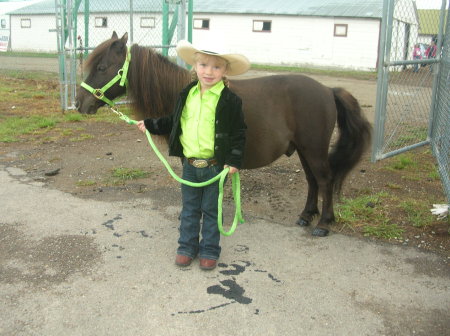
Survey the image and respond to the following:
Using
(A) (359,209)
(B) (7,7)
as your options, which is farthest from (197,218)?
(B) (7,7)

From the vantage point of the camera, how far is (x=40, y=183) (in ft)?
17.7

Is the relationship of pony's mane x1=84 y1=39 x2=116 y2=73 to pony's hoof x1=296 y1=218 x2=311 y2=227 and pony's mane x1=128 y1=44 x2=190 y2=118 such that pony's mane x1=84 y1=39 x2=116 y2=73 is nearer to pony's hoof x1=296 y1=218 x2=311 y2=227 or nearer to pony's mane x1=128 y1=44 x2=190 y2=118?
pony's mane x1=128 y1=44 x2=190 y2=118

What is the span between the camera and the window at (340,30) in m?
26.4

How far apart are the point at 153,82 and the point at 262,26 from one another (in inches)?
1040

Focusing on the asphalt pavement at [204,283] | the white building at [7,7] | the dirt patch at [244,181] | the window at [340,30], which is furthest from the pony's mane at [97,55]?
the white building at [7,7]

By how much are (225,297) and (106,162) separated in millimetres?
3690

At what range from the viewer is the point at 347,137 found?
14.1 ft

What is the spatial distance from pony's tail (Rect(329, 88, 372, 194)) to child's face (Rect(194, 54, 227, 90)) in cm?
140

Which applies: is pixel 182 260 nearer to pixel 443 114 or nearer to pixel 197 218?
pixel 197 218

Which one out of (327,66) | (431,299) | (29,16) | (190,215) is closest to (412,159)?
(431,299)

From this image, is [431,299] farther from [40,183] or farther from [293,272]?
[40,183]

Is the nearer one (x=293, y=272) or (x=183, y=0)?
(x=293, y=272)

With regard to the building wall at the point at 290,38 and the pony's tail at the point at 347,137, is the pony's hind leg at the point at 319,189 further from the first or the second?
the building wall at the point at 290,38

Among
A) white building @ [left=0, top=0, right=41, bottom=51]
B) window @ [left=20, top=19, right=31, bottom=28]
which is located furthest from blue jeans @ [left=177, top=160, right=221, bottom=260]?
window @ [left=20, top=19, right=31, bottom=28]
